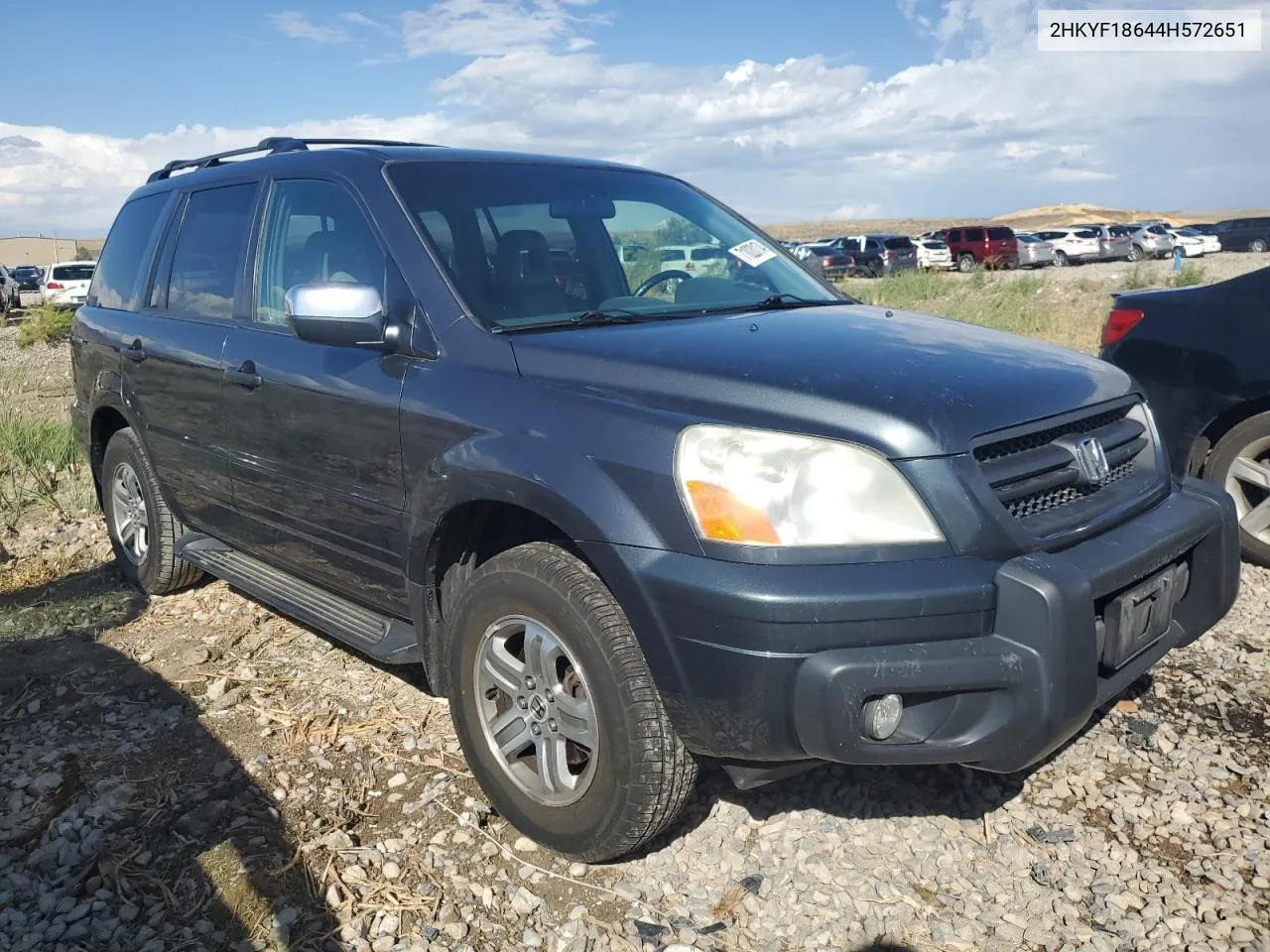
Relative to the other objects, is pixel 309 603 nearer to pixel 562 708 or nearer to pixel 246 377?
pixel 246 377

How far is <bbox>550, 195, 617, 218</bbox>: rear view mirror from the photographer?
139 inches

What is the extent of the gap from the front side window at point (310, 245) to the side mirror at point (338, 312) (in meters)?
0.22

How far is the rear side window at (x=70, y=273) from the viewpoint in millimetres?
27192

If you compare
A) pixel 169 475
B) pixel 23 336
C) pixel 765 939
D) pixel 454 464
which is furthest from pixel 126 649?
pixel 23 336

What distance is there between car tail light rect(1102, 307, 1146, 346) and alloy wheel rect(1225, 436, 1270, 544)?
0.77 m

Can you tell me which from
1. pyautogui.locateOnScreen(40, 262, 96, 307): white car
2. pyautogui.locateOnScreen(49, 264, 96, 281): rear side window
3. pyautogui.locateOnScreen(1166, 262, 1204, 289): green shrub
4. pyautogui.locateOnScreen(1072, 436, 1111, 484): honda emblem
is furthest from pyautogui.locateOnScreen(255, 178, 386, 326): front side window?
pyautogui.locateOnScreen(49, 264, 96, 281): rear side window

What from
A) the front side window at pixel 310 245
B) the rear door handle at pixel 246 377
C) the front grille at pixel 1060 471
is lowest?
the front grille at pixel 1060 471

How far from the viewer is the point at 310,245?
3.56 metres

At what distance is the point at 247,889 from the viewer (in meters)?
2.68

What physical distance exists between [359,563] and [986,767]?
1.99m

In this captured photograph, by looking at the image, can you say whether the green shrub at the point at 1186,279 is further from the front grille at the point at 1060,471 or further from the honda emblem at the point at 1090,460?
the honda emblem at the point at 1090,460

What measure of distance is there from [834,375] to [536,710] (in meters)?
1.17

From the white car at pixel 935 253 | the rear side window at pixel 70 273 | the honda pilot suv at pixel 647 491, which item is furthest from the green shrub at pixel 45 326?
the white car at pixel 935 253

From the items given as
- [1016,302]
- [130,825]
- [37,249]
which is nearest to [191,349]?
[130,825]
